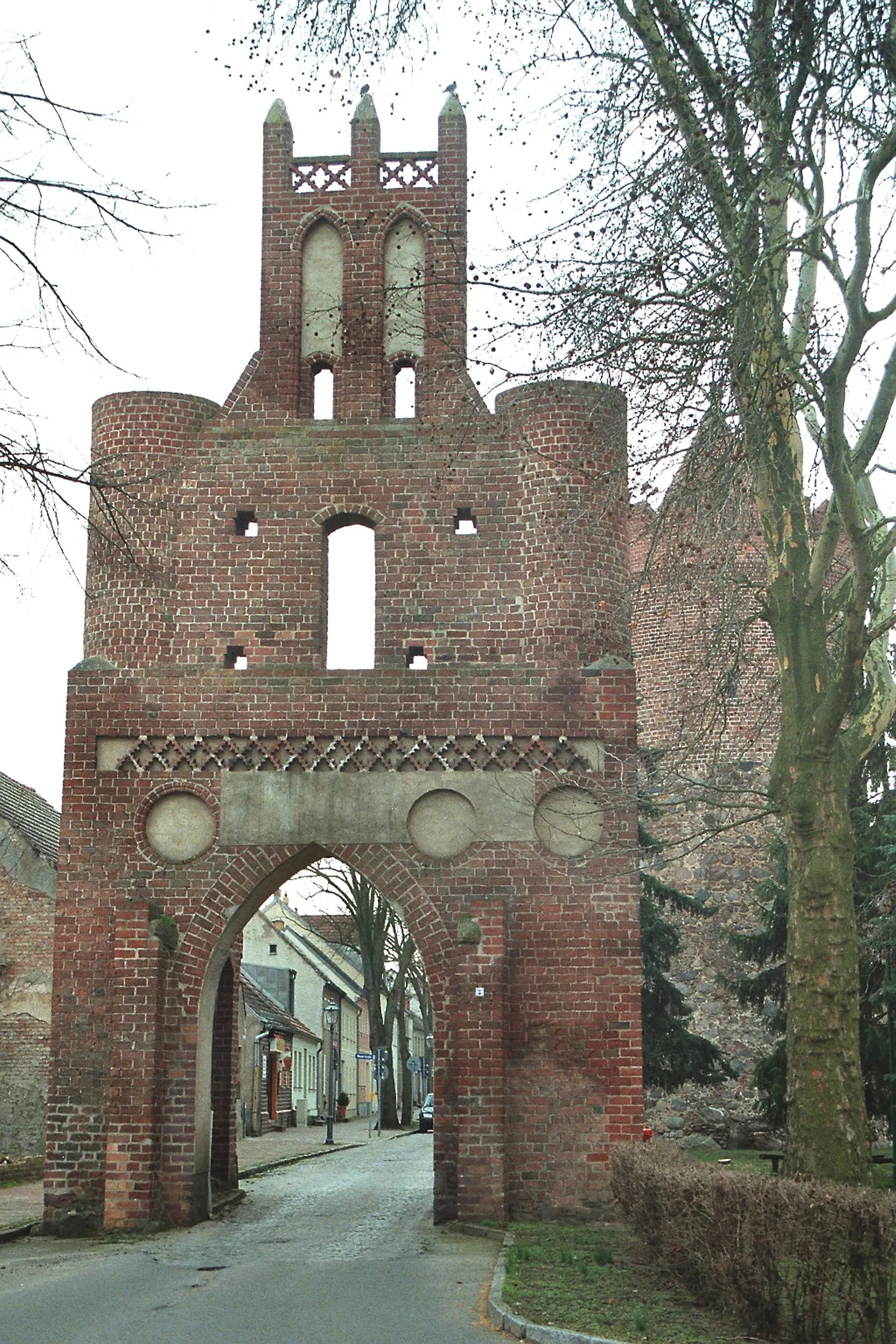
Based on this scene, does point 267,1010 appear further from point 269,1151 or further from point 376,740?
point 376,740

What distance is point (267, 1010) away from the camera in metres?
49.4

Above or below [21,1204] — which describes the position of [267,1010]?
above

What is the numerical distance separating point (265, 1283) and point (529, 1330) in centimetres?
334

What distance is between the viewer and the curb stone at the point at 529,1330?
9.01 metres

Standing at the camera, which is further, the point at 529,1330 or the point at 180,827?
the point at 180,827

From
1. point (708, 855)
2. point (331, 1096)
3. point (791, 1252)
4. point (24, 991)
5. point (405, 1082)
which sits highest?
point (708, 855)

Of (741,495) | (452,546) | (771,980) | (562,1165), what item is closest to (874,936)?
(771,980)

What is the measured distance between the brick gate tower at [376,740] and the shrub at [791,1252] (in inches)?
239

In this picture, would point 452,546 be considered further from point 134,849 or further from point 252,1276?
point 252,1276

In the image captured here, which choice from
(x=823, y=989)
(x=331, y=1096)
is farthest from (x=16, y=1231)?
(x=331, y=1096)

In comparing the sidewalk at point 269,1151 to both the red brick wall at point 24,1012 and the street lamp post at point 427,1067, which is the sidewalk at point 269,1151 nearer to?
the red brick wall at point 24,1012

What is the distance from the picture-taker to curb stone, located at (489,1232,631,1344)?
9.01m

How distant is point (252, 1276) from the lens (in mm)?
12508

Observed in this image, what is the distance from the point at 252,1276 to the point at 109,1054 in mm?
4552
